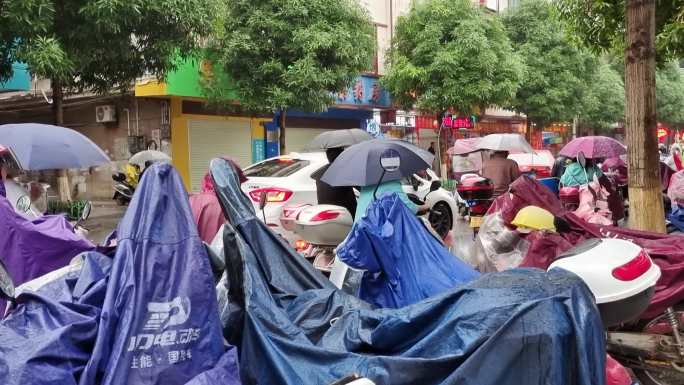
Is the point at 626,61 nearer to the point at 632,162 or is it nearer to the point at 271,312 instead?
the point at 632,162

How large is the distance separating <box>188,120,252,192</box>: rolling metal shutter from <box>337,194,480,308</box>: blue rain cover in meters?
13.5

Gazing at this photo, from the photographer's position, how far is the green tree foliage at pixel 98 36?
8.32 metres

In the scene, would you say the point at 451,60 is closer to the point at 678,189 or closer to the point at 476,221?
the point at 476,221

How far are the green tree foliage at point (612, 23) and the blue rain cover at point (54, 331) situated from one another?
A: 7.29 metres

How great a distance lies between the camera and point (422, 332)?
8.02 ft

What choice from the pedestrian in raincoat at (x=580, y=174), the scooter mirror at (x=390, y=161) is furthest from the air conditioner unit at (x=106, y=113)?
the scooter mirror at (x=390, y=161)

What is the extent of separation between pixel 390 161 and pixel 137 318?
10.7 ft

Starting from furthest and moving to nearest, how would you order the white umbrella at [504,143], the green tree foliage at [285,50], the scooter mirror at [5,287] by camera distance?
1. the green tree foliage at [285,50]
2. the white umbrella at [504,143]
3. the scooter mirror at [5,287]

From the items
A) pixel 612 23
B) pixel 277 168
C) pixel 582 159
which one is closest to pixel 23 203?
pixel 277 168

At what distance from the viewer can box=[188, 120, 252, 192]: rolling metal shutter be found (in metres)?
16.9

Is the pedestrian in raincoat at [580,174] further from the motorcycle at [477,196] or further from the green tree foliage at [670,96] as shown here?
the green tree foliage at [670,96]

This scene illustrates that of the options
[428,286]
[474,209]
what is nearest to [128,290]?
[428,286]

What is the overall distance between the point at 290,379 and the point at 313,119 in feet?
59.0

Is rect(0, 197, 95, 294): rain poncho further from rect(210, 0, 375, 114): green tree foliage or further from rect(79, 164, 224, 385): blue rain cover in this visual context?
rect(210, 0, 375, 114): green tree foliage
